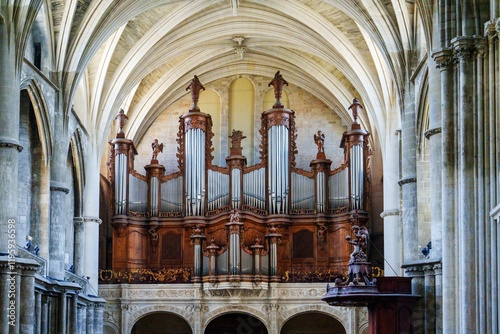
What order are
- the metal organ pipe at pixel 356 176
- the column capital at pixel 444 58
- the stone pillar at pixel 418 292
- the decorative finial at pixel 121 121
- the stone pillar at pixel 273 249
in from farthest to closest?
the decorative finial at pixel 121 121
the metal organ pipe at pixel 356 176
the stone pillar at pixel 273 249
the stone pillar at pixel 418 292
the column capital at pixel 444 58

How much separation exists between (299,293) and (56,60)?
1205 centimetres

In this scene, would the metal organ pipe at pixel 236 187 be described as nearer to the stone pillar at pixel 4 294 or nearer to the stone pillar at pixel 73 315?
the stone pillar at pixel 73 315

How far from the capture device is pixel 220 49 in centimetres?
4247

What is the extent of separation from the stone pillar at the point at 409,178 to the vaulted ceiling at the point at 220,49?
88 centimetres

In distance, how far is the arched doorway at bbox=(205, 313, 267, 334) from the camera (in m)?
41.2

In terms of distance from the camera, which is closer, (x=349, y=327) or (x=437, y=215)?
(x=437, y=215)

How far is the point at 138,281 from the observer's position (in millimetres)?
38750

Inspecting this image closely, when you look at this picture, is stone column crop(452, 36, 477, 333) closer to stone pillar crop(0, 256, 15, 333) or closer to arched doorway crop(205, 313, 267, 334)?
stone pillar crop(0, 256, 15, 333)

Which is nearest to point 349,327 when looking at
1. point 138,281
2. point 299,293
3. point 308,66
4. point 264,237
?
point 299,293

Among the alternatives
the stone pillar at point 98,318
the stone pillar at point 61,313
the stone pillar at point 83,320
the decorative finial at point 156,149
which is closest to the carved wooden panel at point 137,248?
the stone pillar at point 98,318

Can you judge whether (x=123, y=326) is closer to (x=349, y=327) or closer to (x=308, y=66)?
(x=349, y=327)

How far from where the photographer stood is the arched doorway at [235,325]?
135 ft

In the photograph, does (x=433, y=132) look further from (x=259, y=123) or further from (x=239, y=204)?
(x=259, y=123)

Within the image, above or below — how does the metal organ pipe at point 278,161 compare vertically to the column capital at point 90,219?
above
